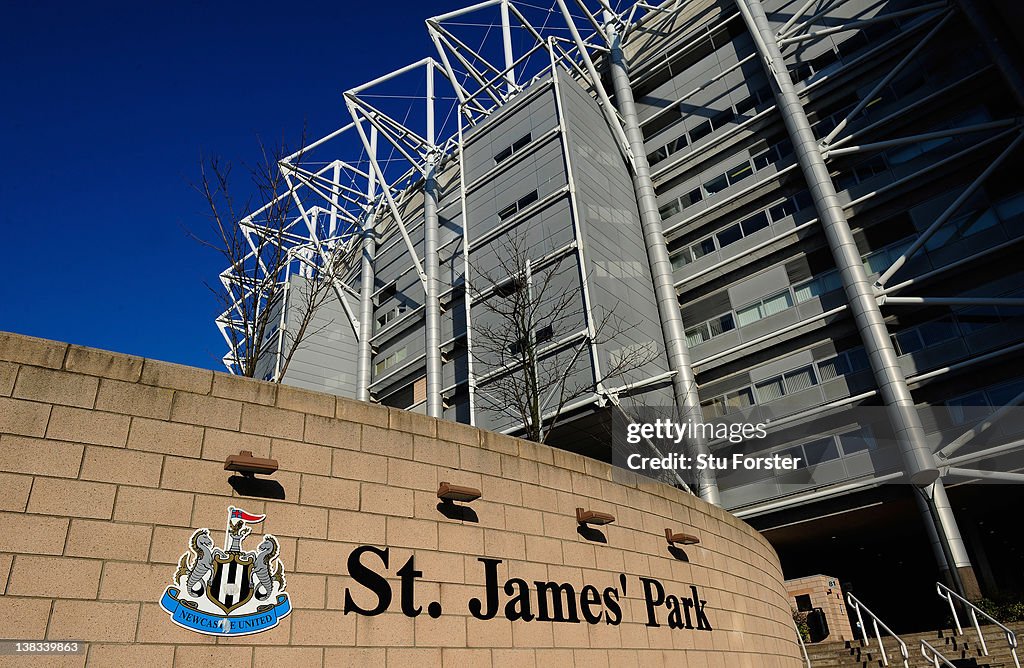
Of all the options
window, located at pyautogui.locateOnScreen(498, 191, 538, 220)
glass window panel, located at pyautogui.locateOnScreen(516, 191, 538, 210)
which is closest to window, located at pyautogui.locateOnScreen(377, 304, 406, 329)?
window, located at pyautogui.locateOnScreen(498, 191, 538, 220)

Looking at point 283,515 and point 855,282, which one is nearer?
point 283,515

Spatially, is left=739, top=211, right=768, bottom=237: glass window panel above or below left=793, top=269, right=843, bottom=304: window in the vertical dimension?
above

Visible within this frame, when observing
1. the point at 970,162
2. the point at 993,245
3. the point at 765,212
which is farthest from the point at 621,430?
the point at 970,162

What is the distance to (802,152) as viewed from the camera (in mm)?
31797

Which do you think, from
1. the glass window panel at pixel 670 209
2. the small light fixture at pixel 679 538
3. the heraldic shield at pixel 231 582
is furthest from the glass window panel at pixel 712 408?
the heraldic shield at pixel 231 582

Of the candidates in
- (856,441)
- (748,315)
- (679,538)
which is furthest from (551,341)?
(679,538)

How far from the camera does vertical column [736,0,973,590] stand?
82.9 ft

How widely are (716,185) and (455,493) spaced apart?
3262 centimetres

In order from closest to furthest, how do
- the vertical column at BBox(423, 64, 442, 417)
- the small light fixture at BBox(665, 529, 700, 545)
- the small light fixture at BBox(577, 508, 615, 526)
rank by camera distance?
1. the small light fixture at BBox(577, 508, 615, 526)
2. the small light fixture at BBox(665, 529, 700, 545)
3. the vertical column at BBox(423, 64, 442, 417)

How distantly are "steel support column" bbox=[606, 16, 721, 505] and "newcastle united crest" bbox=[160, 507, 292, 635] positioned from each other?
25.5 metres

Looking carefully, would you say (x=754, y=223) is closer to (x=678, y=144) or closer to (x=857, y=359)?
(x=678, y=144)

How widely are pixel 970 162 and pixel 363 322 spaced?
35.8 metres

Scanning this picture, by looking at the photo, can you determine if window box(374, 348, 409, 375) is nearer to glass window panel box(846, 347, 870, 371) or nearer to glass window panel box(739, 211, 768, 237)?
glass window panel box(739, 211, 768, 237)

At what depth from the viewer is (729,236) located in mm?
35375
